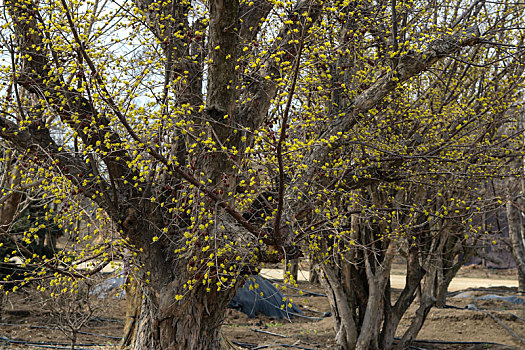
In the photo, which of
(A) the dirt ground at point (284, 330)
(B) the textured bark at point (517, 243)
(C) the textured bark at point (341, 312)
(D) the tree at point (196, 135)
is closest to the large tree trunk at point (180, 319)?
(D) the tree at point (196, 135)

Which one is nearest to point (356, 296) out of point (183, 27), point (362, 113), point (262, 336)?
point (262, 336)

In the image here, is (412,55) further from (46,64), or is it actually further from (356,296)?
(356,296)

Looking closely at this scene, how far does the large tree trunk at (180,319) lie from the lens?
5.06 meters

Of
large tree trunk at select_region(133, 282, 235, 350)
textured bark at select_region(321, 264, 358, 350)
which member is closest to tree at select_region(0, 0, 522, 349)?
large tree trunk at select_region(133, 282, 235, 350)

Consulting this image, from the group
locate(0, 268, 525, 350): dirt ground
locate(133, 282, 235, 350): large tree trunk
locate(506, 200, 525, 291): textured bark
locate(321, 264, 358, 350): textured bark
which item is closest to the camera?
locate(133, 282, 235, 350): large tree trunk

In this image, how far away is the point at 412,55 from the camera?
504 centimetres

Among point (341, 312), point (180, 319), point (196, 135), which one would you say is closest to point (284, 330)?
point (341, 312)

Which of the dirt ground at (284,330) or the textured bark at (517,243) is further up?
the textured bark at (517,243)

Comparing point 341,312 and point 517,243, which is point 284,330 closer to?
point 341,312

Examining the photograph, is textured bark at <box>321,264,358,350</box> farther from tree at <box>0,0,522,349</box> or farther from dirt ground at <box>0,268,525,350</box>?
tree at <box>0,0,522,349</box>

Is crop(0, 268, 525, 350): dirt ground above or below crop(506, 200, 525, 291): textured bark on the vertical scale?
below

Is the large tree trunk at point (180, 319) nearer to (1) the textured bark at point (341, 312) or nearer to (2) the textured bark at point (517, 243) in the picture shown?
(1) the textured bark at point (341, 312)

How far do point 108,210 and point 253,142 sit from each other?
1686 mm

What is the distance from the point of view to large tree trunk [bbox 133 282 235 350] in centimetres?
506
